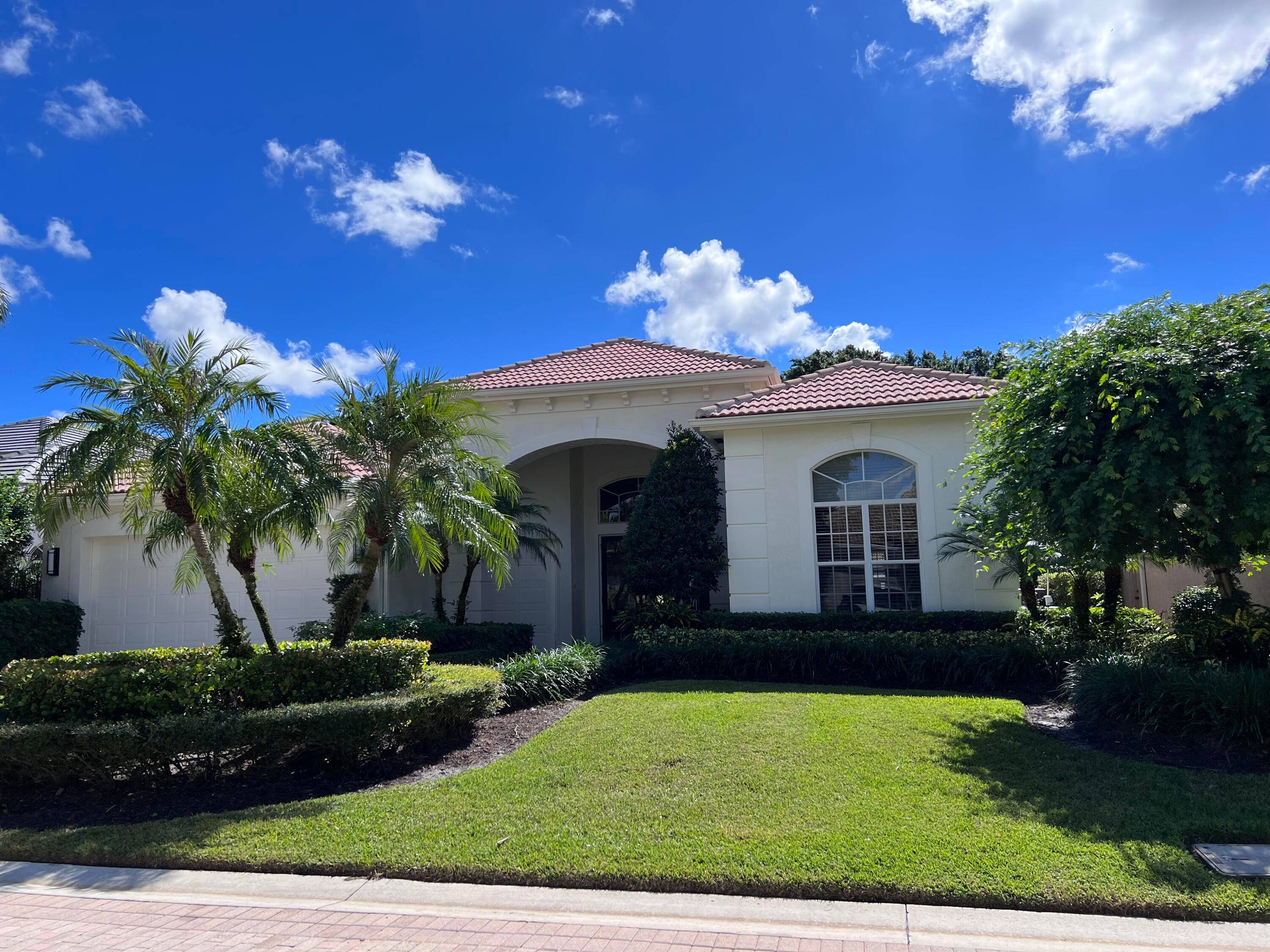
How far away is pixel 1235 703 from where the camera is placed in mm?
7223

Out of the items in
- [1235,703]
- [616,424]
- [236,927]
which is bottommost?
[236,927]

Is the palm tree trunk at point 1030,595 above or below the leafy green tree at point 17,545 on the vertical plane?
below

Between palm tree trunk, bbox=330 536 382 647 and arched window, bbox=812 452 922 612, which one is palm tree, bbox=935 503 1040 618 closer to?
arched window, bbox=812 452 922 612

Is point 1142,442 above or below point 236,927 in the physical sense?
above

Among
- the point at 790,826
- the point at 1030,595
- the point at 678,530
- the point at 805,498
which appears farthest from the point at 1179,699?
the point at 678,530

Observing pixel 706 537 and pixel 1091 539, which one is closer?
pixel 1091 539

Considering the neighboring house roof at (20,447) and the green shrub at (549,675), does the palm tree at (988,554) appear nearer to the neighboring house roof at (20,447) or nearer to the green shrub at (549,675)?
the green shrub at (549,675)

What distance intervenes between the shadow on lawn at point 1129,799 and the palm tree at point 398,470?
5.58 metres

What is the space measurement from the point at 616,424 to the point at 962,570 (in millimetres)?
6771

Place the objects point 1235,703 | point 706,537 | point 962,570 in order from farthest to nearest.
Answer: point 706,537 < point 962,570 < point 1235,703

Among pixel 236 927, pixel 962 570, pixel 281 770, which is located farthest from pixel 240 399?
pixel 962 570

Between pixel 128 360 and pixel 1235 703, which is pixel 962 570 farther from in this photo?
pixel 128 360

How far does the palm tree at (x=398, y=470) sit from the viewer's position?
8.94 metres

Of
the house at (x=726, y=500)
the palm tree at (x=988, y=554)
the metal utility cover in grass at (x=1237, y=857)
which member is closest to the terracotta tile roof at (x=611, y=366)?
the house at (x=726, y=500)
